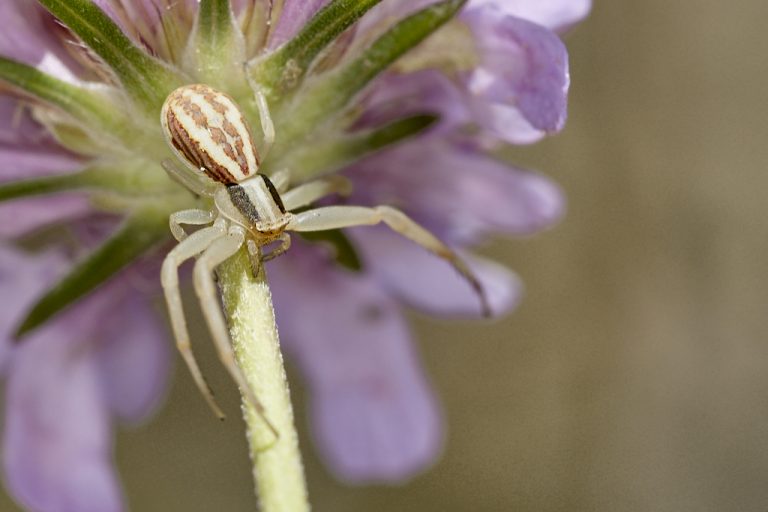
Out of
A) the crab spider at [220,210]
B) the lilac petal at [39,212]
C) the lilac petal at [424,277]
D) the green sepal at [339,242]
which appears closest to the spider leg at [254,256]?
the crab spider at [220,210]

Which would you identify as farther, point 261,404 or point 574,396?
point 574,396

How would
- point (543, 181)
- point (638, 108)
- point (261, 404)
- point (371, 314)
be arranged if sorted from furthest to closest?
point (638, 108), point (371, 314), point (543, 181), point (261, 404)

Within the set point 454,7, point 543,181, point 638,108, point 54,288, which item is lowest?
point 638,108

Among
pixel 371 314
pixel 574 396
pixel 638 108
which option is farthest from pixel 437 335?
pixel 371 314

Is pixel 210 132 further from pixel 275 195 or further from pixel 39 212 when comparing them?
pixel 39 212

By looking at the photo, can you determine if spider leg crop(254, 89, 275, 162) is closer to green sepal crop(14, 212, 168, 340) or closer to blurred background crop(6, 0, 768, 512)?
green sepal crop(14, 212, 168, 340)

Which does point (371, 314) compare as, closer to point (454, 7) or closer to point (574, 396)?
point (454, 7)

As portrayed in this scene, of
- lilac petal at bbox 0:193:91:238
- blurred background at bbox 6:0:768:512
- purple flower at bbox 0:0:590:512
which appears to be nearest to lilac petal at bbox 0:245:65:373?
purple flower at bbox 0:0:590:512
